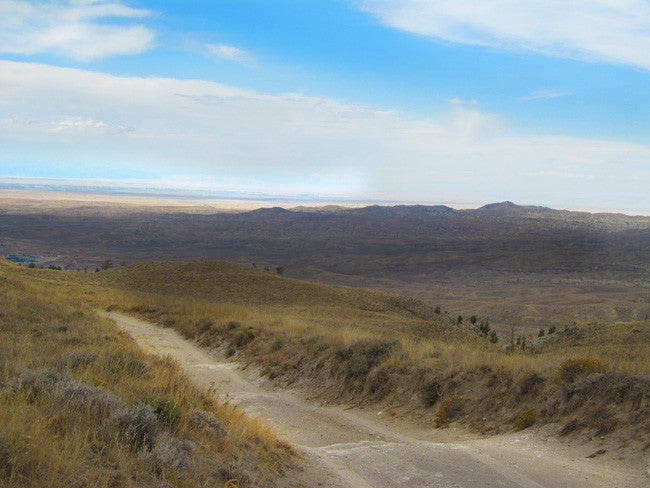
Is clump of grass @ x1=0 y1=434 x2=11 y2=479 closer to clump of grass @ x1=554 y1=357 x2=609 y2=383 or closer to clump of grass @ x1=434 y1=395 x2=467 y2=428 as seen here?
clump of grass @ x1=434 y1=395 x2=467 y2=428

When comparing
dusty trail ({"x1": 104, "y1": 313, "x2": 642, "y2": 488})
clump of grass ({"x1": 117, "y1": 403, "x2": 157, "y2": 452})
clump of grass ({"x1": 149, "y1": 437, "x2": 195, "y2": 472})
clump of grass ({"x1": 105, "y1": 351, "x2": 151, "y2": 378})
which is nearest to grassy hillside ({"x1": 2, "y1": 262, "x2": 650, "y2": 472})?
dusty trail ({"x1": 104, "y1": 313, "x2": 642, "y2": 488})

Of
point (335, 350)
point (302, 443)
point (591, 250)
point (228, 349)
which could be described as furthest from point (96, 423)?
point (591, 250)

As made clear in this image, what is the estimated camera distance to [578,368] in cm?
810

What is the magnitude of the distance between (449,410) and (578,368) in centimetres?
237

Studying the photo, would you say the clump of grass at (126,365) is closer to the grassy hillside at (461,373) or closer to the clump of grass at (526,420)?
the grassy hillside at (461,373)

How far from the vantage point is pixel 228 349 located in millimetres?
16594

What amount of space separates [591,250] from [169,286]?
9949 centimetres

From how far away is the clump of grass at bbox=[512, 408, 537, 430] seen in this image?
7684mm

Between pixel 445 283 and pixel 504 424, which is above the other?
pixel 504 424

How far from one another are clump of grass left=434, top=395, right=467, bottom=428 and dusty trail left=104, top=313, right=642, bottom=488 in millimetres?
335

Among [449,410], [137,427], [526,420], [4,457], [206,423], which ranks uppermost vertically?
[4,457]

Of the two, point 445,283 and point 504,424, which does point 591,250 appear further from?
point 504,424

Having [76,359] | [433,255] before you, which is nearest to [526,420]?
[76,359]

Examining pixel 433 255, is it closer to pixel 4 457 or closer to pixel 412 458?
pixel 412 458
